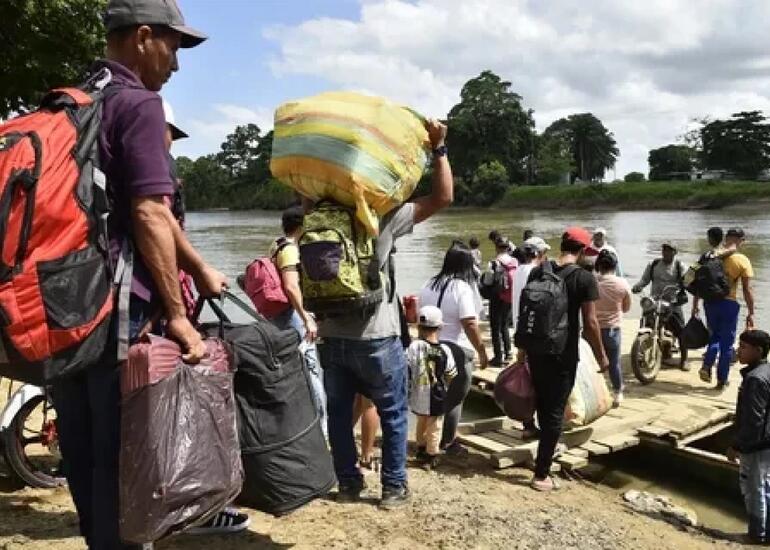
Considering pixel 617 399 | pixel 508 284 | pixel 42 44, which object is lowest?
pixel 617 399

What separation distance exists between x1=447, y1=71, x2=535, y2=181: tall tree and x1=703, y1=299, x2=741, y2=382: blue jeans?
260 ft

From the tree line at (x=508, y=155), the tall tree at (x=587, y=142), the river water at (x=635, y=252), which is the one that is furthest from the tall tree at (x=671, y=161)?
the river water at (x=635, y=252)

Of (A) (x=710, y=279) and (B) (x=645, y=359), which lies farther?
(B) (x=645, y=359)

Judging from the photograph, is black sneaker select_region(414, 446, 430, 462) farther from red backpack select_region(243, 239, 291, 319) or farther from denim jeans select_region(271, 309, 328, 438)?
red backpack select_region(243, 239, 291, 319)

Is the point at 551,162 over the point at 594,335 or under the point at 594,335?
over

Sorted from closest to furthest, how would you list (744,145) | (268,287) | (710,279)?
(268,287), (710,279), (744,145)

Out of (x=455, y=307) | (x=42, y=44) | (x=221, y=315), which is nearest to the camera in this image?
(x=221, y=315)

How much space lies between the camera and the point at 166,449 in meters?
2.10

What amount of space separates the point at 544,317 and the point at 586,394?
138cm

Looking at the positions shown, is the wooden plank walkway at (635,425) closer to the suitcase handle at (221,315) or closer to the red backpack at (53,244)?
the suitcase handle at (221,315)

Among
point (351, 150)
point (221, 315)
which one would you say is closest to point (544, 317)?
point (351, 150)

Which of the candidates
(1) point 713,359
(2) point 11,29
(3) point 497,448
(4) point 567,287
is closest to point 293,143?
(4) point 567,287

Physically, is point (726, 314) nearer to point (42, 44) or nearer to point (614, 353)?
point (614, 353)

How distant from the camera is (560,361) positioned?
482cm
